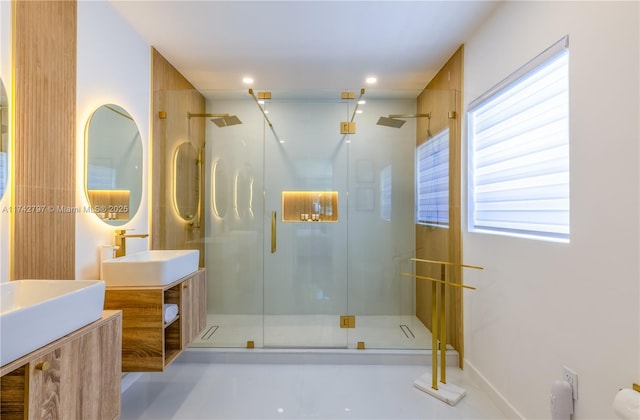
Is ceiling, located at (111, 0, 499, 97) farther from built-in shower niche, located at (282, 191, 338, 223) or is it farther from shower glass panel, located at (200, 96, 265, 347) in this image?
built-in shower niche, located at (282, 191, 338, 223)

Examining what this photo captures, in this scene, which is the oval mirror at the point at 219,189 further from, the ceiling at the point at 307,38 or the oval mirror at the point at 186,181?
the ceiling at the point at 307,38

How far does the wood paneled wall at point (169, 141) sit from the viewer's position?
8.11 feet

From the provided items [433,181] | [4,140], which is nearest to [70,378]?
[4,140]

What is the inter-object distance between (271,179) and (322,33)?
4.42 ft

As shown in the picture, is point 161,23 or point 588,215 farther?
point 161,23

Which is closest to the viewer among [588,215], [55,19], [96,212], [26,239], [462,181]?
[588,215]

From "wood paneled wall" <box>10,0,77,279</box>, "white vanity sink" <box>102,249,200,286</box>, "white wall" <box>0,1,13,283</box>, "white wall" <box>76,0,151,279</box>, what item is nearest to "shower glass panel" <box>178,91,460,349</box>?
"white wall" <box>76,0,151,279</box>

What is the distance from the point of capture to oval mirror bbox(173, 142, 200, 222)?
8.89 feet

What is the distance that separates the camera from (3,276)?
1.32m

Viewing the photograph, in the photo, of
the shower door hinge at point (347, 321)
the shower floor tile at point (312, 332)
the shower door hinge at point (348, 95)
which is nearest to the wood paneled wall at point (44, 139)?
the shower floor tile at point (312, 332)

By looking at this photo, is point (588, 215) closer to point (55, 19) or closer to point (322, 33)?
point (322, 33)

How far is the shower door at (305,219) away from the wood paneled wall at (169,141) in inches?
28.0

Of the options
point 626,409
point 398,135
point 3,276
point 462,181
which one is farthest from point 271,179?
point 626,409

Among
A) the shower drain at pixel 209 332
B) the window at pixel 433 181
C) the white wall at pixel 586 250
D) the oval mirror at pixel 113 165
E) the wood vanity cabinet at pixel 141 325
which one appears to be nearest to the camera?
the white wall at pixel 586 250
